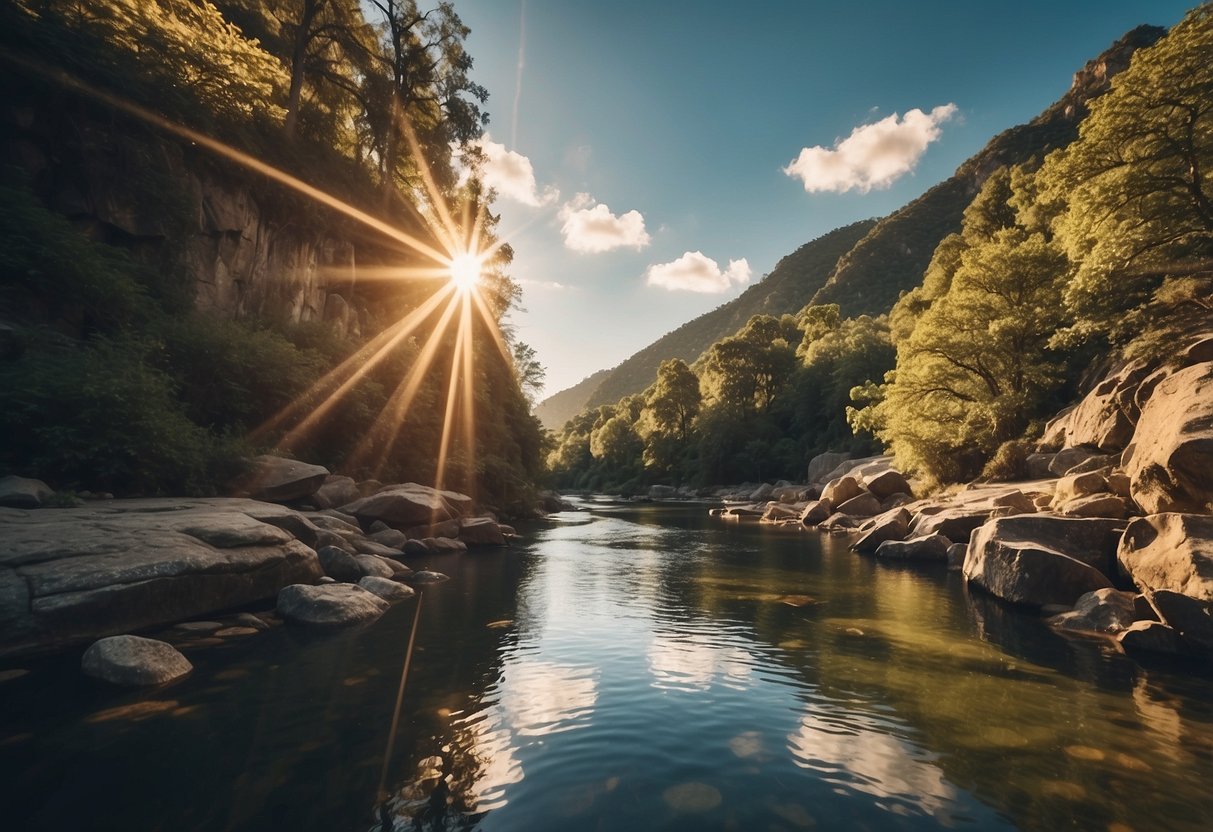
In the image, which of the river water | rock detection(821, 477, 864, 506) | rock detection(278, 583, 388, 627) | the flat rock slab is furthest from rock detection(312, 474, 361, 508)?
rock detection(821, 477, 864, 506)

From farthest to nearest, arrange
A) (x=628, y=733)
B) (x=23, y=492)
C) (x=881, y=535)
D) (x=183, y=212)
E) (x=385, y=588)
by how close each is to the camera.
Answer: (x=881, y=535) → (x=183, y=212) → (x=385, y=588) → (x=23, y=492) → (x=628, y=733)

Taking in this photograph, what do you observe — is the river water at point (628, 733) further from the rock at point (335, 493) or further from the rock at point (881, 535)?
the rock at point (335, 493)

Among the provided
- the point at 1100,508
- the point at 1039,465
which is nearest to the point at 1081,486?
the point at 1100,508

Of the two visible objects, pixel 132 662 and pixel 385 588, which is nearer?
pixel 132 662

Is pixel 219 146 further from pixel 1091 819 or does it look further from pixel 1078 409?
pixel 1078 409

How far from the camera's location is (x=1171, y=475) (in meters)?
11.0

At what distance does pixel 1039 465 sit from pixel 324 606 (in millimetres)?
27747

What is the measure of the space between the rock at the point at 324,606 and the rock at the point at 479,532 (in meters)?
11.2

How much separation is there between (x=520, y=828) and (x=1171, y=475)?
14.3m

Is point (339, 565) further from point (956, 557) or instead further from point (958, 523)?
point (958, 523)

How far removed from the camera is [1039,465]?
23.3 metres

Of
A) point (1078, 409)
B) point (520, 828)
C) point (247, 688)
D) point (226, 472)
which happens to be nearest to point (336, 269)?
point (226, 472)

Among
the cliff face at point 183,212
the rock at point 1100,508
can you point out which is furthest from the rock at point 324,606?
the rock at point 1100,508

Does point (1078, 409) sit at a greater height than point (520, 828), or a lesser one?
greater
